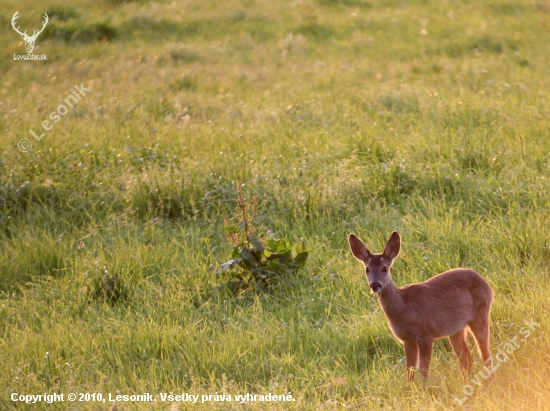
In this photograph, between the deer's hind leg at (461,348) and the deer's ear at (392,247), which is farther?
the deer's hind leg at (461,348)

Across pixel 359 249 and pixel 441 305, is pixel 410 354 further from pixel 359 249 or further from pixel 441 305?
pixel 359 249

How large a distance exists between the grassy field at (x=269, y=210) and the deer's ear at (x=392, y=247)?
76 cm

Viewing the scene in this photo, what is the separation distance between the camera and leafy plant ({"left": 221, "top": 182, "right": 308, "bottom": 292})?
19.9 ft

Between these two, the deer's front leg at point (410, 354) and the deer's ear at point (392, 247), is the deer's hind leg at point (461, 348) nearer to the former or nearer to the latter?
the deer's front leg at point (410, 354)

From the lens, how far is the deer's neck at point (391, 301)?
4.47 metres

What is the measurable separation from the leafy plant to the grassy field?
5.1 inches

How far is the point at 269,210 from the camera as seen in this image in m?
7.27

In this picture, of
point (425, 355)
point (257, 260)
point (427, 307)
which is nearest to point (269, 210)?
point (257, 260)

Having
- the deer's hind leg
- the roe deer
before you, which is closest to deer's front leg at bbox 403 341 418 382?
the roe deer

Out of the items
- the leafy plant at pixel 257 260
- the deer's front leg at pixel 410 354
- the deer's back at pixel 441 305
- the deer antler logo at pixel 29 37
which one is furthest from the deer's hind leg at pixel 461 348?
the deer antler logo at pixel 29 37

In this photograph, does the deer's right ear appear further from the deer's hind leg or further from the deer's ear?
the deer's hind leg

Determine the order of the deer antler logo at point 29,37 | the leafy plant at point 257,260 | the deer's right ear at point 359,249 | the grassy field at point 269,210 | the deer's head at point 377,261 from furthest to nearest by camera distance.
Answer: the deer antler logo at point 29,37, the leafy plant at point 257,260, the grassy field at point 269,210, the deer's right ear at point 359,249, the deer's head at point 377,261

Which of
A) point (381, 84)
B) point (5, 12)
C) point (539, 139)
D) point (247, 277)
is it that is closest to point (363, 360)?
point (247, 277)

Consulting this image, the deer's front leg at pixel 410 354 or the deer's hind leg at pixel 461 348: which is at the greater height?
the deer's front leg at pixel 410 354
